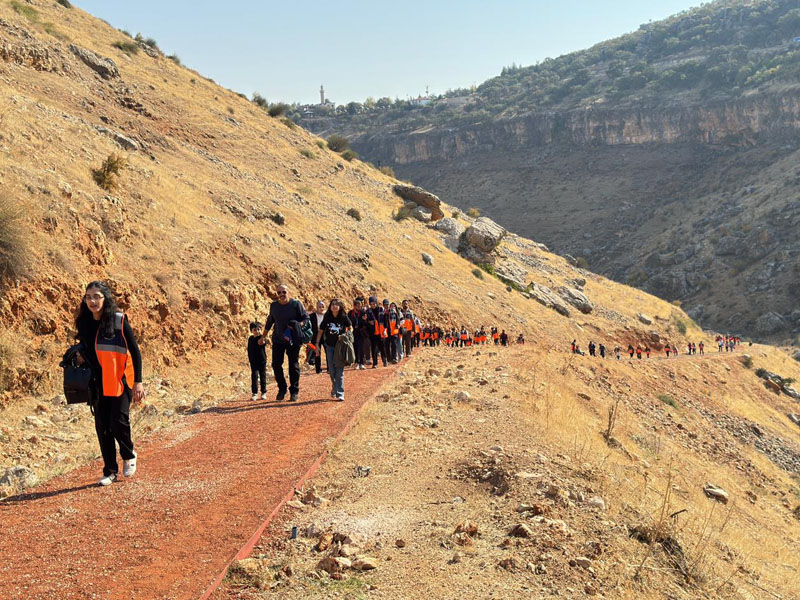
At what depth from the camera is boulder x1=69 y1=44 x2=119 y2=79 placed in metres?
28.7

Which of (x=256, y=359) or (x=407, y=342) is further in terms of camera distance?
(x=407, y=342)

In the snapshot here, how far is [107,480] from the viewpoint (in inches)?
238

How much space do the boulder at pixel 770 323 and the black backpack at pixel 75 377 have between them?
6075 centimetres

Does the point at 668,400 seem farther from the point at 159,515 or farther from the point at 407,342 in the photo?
the point at 159,515

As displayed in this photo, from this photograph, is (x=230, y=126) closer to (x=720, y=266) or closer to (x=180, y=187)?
(x=180, y=187)

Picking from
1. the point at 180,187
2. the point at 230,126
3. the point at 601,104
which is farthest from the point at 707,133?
the point at 180,187

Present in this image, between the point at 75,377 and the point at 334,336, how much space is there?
5145 millimetres

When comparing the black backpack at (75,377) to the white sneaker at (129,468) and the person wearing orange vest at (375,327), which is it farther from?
the person wearing orange vest at (375,327)

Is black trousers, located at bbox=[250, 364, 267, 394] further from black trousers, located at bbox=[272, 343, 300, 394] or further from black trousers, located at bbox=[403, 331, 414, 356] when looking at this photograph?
black trousers, located at bbox=[403, 331, 414, 356]

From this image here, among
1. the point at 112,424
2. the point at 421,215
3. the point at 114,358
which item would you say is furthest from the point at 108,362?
the point at 421,215

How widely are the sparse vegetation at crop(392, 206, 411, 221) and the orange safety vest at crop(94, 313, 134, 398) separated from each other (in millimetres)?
33809

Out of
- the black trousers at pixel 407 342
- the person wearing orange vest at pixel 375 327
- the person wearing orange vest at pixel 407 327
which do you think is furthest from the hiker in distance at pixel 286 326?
the black trousers at pixel 407 342

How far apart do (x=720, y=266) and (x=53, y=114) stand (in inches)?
2517

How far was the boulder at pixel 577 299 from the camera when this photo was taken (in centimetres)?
4144
